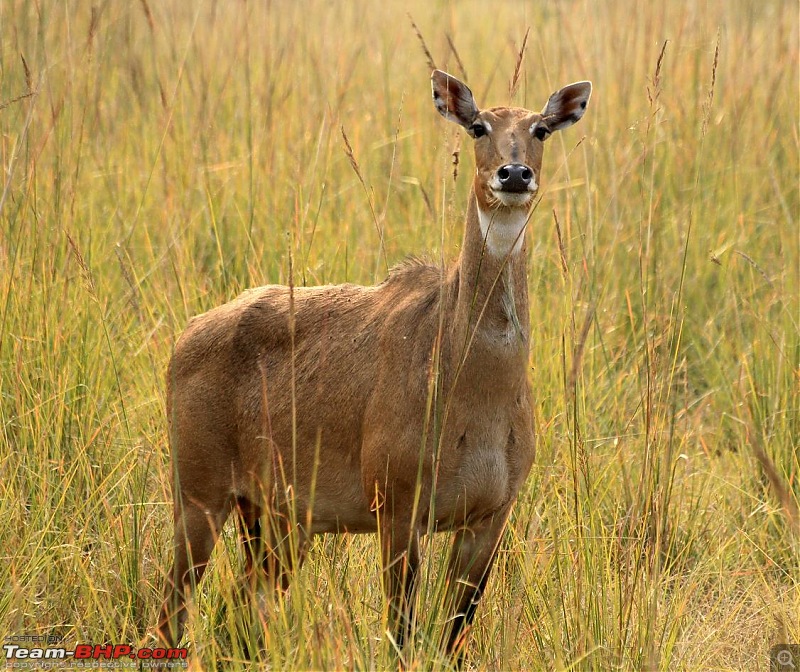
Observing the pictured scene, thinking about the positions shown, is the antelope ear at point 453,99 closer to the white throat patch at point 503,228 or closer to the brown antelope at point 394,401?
the brown antelope at point 394,401

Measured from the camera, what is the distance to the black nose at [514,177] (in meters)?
3.87

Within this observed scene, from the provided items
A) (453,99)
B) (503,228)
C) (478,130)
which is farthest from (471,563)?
(453,99)

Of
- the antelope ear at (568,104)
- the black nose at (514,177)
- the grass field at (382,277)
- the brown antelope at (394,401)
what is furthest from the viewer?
the antelope ear at (568,104)

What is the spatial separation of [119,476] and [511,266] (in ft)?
6.44

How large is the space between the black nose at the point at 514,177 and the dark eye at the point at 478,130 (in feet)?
1.25

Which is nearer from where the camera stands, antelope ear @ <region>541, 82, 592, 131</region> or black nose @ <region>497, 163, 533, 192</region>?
black nose @ <region>497, 163, 533, 192</region>

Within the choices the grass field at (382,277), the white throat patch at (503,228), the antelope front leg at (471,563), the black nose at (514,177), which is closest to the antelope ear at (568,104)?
the grass field at (382,277)

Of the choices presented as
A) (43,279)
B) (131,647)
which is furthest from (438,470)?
(43,279)

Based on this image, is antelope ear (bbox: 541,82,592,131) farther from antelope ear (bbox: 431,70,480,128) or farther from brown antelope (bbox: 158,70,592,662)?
antelope ear (bbox: 431,70,480,128)

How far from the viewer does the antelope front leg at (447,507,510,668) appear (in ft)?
13.8

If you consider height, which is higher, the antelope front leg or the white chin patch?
the white chin patch

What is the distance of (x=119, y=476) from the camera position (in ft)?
16.5

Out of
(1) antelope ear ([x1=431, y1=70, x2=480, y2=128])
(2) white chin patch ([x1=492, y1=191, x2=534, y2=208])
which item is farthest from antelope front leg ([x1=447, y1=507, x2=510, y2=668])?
(1) antelope ear ([x1=431, y1=70, x2=480, y2=128])

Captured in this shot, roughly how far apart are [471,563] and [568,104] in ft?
5.78
